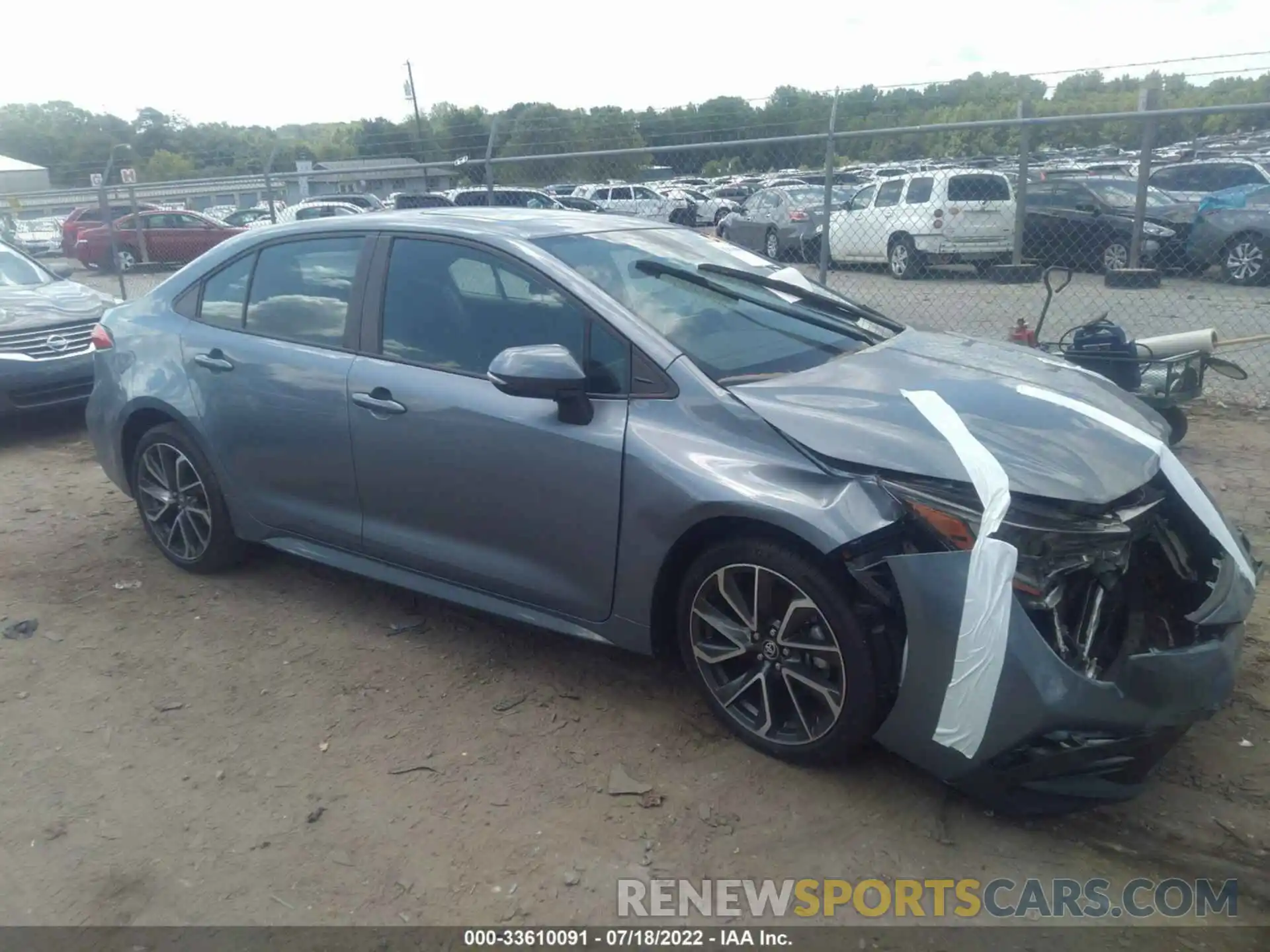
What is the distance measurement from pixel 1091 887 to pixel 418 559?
2468 millimetres

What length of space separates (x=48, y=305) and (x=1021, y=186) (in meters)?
9.02

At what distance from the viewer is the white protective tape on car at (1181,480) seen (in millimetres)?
3148

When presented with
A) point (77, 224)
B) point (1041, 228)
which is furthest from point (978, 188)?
point (77, 224)

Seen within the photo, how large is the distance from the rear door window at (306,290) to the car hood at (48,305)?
4130 mm

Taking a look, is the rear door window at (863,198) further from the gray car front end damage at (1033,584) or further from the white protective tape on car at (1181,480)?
the gray car front end damage at (1033,584)

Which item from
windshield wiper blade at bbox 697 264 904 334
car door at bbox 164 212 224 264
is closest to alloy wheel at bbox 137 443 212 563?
windshield wiper blade at bbox 697 264 904 334

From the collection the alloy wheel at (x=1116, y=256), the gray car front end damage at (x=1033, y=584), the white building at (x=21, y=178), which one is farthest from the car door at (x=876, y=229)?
the white building at (x=21, y=178)

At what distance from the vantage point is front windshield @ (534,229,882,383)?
346 centimetres

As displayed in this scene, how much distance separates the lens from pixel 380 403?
12.6 ft

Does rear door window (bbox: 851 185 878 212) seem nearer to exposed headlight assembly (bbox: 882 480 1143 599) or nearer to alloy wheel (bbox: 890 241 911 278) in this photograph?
alloy wheel (bbox: 890 241 911 278)

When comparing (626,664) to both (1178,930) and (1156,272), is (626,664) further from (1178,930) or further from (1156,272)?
(1156,272)

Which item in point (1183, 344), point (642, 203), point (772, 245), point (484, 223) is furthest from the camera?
point (642, 203)

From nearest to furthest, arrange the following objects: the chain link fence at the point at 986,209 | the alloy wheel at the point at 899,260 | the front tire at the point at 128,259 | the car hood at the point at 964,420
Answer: the car hood at the point at 964,420 < the chain link fence at the point at 986,209 < the alloy wheel at the point at 899,260 < the front tire at the point at 128,259

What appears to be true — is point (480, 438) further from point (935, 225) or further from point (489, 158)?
point (935, 225)
